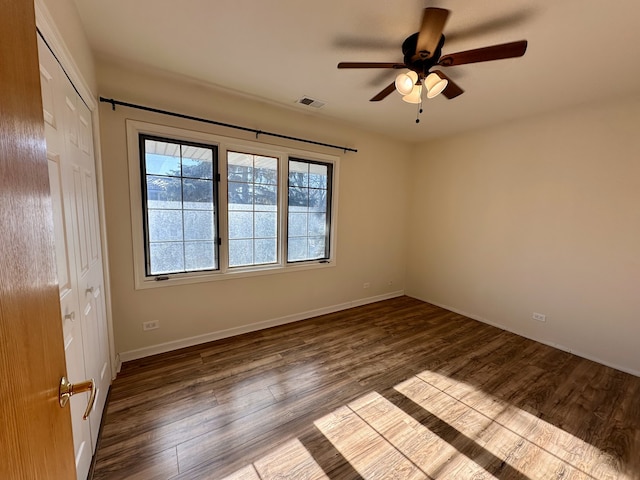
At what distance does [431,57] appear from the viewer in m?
1.69

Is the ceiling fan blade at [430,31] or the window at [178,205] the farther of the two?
the window at [178,205]

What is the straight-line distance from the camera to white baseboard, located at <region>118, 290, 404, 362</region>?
2490mm

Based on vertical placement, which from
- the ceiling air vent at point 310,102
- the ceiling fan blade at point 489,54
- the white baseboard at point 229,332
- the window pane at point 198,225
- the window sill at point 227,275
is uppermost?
the ceiling air vent at point 310,102

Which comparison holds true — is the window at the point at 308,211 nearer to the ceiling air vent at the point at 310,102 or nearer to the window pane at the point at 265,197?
the window pane at the point at 265,197

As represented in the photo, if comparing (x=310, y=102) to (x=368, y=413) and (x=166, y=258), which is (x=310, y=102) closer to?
(x=166, y=258)

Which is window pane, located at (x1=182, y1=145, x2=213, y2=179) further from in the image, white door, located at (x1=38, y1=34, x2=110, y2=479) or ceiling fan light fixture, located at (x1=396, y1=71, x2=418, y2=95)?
ceiling fan light fixture, located at (x1=396, y1=71, x2=418, y2=95)

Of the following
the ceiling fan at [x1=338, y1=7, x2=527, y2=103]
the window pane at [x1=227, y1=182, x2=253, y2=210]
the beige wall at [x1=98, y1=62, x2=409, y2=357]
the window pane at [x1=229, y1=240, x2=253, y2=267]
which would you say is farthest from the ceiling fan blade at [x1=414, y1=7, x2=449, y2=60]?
the window pane at [x1=229, y1=240, x2=253, y2=267]

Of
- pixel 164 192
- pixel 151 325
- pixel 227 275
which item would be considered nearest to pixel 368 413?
pixel 227 275

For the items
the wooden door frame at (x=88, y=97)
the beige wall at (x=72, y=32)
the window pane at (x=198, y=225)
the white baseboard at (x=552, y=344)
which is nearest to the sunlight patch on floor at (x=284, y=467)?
the wooden door frame at (x=88, y=97)

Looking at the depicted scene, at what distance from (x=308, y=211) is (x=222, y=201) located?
1.12m

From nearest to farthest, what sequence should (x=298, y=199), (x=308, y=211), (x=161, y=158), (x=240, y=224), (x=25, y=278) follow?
(x=25, y=278), (x=161, y=158), (x=240, y=224), (x=298, y=199), (x=308, y=211)

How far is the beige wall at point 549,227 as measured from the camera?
2.50 m

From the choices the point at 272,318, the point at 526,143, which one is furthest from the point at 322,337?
the point at 526,143

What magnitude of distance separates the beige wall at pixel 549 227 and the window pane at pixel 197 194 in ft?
10.6
